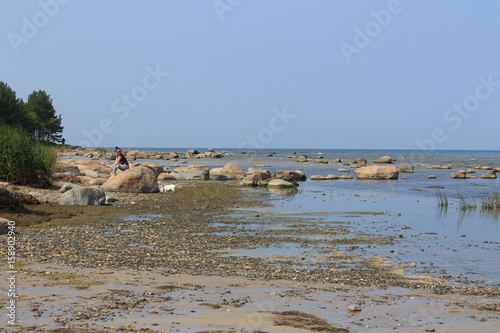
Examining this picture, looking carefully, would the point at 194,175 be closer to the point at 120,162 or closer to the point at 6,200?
the point at 120,162

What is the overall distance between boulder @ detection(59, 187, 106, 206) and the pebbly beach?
0.13 feet

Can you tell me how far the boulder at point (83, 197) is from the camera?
64.1 ft

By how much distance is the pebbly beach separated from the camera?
7047mm

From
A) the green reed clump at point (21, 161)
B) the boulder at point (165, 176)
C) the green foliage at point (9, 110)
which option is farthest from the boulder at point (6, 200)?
the green foliage at point (9, 110)

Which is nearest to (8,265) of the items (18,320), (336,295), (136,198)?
(18,320)

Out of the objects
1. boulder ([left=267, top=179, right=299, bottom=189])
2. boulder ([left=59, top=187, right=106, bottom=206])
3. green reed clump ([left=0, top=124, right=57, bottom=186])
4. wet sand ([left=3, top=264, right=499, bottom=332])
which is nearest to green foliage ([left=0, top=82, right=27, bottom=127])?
boulder ([left=267, top=179, right=299, bottom=189])

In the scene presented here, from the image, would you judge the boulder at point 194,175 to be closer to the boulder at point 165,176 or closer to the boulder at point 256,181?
the boulder at point 165,176

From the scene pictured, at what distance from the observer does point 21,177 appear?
2267cm

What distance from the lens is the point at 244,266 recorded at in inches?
419

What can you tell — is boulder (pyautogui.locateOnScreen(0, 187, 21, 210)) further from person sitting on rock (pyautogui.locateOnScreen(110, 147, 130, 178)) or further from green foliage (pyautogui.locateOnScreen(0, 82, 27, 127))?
green foliage (pyautogui.locateOnScreen(0, 82, 27, 127))

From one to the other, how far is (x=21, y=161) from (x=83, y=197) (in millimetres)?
4570

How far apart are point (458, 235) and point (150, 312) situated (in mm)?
11632
